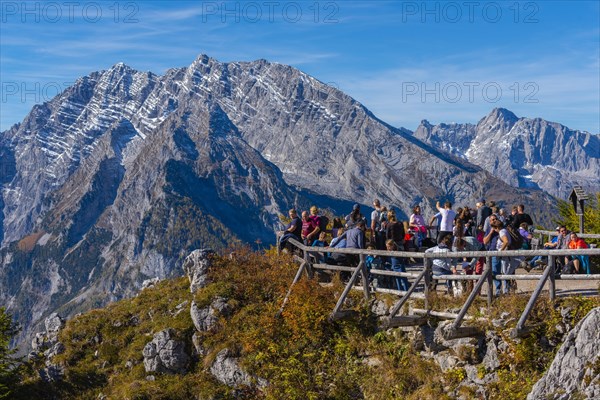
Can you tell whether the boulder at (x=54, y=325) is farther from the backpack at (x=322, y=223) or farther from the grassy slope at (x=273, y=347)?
the backpack at (x=322, y=223)

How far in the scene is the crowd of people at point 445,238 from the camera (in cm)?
1908

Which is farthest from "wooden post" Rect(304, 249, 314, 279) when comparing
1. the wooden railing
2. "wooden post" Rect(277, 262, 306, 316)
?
"wooden post" Rect(277, 262, 306, 316)

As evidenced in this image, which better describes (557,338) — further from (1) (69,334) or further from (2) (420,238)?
(1) (69,334)

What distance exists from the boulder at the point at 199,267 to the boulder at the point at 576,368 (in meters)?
13.1

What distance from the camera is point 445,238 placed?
19438 millimetres

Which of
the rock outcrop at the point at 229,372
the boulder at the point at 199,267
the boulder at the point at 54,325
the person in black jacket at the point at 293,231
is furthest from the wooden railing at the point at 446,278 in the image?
the boulder at the point at 54,325

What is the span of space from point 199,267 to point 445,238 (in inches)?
372

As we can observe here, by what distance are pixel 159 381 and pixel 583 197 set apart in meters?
21.3

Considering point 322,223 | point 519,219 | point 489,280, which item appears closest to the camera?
point 489,280

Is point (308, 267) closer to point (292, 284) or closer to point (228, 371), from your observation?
point (292, 284)

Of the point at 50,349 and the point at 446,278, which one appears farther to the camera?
the point at 50,349

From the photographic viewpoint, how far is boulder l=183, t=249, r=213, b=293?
23872mm

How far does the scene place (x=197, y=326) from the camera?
21.6 meters

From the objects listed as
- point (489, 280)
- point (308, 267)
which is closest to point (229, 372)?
point (308, 267)
